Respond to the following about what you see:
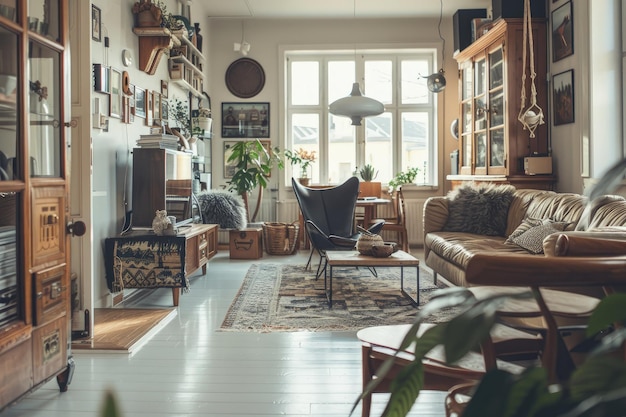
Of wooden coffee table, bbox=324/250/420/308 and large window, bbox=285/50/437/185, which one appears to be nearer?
wooden coffee table, bbox=324/250/420/308

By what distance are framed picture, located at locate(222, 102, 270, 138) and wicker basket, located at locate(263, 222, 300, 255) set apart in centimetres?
150

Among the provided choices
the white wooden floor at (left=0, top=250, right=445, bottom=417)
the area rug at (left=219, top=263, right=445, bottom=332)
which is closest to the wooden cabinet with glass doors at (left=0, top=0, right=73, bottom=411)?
the white wooden floor at (left=0, top=250, right=445, bottom=417)

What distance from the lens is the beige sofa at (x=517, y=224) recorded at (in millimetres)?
3569

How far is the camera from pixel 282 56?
7992 mm

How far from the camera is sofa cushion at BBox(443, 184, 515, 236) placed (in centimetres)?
516

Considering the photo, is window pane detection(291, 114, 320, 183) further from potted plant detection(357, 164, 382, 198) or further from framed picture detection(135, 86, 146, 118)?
framed picture detection(135, 86, 146, 118)

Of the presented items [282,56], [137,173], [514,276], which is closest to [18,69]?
[514,276]

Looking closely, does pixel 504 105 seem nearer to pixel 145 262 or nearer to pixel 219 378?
pixel 145 262

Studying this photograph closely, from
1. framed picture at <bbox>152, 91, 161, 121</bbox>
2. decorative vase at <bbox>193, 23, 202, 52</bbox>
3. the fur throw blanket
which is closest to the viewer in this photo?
framed picture at <bbox>152, 91, 161, 121</bbox>

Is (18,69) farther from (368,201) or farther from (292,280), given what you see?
(368,201)

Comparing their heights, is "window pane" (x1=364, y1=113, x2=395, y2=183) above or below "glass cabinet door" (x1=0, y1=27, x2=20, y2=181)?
above

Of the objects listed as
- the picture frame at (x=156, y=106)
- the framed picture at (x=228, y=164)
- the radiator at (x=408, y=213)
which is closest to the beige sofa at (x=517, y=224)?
the radiator at (x=408, y=213)

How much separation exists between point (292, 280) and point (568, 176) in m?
2.72

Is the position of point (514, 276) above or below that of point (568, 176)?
below
